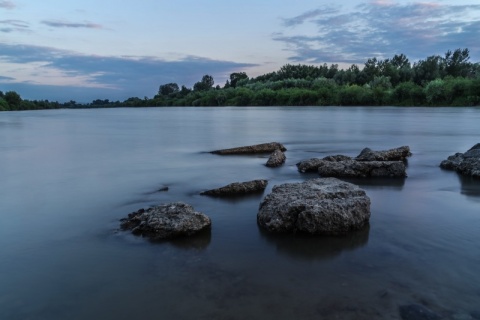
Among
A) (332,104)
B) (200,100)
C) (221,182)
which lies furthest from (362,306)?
(200,100)

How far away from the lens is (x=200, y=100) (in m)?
147

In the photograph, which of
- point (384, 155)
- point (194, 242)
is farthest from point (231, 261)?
point (384, 155)

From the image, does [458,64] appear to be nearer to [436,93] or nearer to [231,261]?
[436,93]

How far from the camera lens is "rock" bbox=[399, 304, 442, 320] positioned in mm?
3805

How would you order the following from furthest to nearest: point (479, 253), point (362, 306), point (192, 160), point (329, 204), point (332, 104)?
1. point (332, 104)
2. point (192, 160)
3. point (329, 204)
4. point (479, 253)
5. point (362, 306)

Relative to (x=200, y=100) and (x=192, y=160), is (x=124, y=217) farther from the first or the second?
(x=200, y=100)

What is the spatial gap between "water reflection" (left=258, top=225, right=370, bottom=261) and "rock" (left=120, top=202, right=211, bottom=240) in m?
1.03

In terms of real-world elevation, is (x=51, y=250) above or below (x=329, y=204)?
below

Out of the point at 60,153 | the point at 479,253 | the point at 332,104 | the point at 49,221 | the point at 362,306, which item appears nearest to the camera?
the point at 362,306

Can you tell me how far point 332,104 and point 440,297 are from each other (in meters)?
96.3

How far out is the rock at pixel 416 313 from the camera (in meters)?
3.80

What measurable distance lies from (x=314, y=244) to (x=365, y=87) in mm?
92437

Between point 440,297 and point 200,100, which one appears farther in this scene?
point 200,100

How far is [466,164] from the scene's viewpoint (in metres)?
10.9
